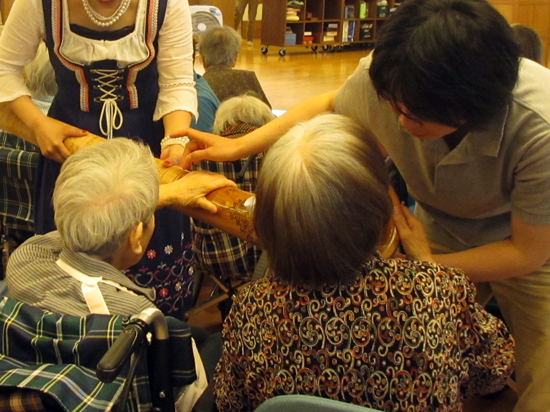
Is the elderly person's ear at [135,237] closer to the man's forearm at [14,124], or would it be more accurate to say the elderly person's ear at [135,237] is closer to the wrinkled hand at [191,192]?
the wrinkled hand at [191,192]

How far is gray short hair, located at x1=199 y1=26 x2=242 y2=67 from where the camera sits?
3.43 metres

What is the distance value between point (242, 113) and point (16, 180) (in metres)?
0.86

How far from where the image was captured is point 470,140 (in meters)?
1.24

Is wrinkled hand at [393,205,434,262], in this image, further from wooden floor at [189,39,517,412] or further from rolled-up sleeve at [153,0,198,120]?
wooden floor at [189,39,517,412]

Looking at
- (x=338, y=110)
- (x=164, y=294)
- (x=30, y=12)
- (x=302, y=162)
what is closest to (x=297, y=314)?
(x=302, y=162)

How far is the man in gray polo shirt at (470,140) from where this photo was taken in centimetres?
102

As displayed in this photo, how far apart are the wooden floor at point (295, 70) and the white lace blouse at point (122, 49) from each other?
1.49 meters

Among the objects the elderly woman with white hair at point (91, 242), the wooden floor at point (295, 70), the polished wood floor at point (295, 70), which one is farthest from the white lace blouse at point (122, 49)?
the polished wood floor at point (295, 70)

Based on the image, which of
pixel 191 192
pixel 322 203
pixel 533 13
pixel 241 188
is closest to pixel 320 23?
pixel 533 13

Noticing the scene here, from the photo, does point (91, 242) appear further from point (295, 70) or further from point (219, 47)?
point (295, 70)

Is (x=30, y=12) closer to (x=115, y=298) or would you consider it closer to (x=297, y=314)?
(x=115, y=298)

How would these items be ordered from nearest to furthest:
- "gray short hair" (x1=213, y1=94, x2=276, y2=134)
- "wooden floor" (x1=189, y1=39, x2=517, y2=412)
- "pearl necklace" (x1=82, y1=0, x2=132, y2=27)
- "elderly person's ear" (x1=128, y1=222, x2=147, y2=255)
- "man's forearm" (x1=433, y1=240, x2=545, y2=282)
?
"elderly person's ear" (x1=128, y1=222, x2=147, y2=255) → "man's forearm" (x1=433, y1=240, x2=545, y2=282) → "pearl necklace" (x1=82, y1=0, x2=132, y2=27) → "gray short hair" (x1=213, y1=94, x2=276, y2=134) → "wooden floor" (x1=189, y1=39, x2=517, y2=412)

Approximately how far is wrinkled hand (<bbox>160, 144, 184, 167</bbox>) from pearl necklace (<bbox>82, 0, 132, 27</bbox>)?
34 cm

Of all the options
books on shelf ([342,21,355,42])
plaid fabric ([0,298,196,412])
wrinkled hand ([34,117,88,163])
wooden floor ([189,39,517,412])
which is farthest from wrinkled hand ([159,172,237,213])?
books on shelf ([342,21,355,42])
